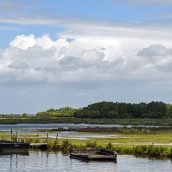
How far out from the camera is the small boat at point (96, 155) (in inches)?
2787

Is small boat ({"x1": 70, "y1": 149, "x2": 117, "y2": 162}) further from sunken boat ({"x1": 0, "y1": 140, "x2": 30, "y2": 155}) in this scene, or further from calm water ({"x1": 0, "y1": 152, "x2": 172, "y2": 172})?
sunken boat ({"x1": 0, "y1": 140, "x2": 30, "y2": 155})

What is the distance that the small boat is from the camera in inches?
2787

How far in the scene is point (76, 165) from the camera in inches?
2648

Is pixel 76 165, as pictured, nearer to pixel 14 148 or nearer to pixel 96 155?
pixel 96 155

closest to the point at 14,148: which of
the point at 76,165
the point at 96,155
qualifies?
the point at 96,155

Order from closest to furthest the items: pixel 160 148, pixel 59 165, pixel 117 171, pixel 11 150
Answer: pixel 117 171
pixel 59 165
pixel 160 148
pixel 11 150

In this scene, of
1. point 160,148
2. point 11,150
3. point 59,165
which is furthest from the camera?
point 11,150

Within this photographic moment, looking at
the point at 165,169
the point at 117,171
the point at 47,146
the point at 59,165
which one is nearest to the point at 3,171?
the point at 59,165

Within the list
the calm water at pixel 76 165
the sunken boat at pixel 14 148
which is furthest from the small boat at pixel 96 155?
the sunken boat at pixel 14 148

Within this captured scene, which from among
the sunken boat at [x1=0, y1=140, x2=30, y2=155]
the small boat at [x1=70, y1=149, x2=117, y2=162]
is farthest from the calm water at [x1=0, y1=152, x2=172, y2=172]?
the sunken boat at [x1=0, y1=140, x2=30, y2=155]

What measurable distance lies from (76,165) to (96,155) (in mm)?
5400

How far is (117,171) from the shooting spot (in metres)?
61.8

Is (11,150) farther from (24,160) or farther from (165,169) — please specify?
(165,169)

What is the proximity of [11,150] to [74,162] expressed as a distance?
54.0 ft
